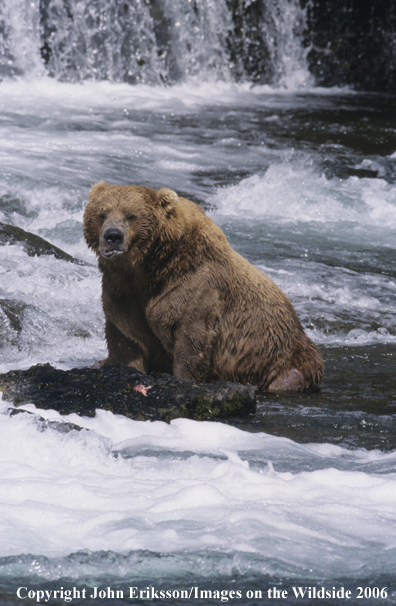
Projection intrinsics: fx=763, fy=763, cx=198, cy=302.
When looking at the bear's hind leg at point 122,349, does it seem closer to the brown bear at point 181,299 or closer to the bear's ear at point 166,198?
the brown bear at point 181,299

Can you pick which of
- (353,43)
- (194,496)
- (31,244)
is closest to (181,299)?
(194,496)

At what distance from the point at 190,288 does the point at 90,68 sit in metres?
14.9

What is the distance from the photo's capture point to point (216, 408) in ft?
15.2

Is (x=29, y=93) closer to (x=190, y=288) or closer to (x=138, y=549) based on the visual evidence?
(x=190, y=288)

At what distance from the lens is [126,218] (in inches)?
192

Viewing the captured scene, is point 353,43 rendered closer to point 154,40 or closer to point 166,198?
point 154,40

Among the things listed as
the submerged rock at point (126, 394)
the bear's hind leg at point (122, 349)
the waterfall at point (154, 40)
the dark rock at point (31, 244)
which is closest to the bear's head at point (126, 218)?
the bear's hind leg at point (122, 349)

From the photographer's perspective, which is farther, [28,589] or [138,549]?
[138,549]

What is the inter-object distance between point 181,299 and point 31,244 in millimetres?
3345

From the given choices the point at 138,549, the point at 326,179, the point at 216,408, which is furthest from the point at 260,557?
the point at 326,179

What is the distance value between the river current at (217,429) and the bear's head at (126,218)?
1089mm

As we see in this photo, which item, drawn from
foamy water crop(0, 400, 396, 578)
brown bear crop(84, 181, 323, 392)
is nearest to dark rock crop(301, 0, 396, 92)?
brown bear crop(84, 181, 323, 392)

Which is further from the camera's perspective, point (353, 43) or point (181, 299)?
point (353, 43)

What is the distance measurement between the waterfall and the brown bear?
14078 mm
